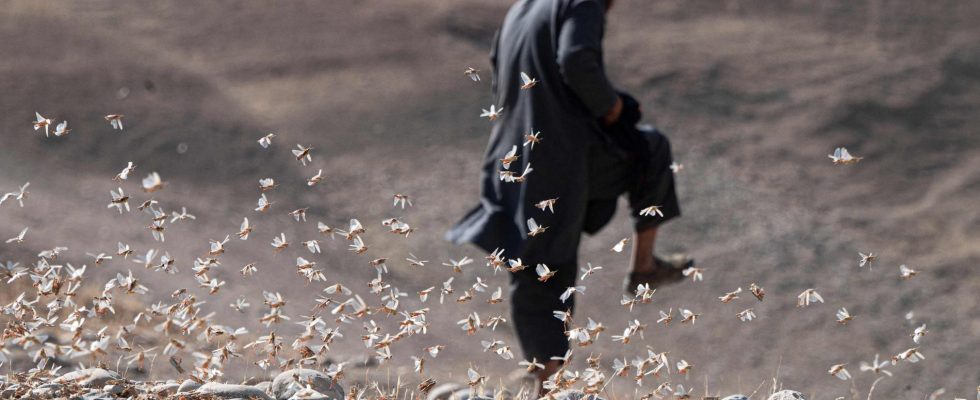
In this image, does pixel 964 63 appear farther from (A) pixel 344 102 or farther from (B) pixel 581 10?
(B) pixel 581 10

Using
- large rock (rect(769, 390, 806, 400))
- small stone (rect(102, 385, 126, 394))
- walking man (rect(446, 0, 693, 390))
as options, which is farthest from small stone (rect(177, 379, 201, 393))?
large rock (rect(769, 390, 806, 400))

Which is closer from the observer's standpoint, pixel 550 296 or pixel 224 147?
pixel 550 296

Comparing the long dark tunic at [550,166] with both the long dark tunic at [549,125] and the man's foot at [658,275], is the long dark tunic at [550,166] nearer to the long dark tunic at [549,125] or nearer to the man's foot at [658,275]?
the long dark tunic at [549,125]

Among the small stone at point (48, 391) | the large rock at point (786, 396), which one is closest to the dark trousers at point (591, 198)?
the large rock at point (786, 396)

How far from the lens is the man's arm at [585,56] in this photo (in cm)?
393

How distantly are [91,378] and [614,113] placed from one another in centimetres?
191

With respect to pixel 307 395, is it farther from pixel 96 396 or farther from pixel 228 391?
pixel 96 396

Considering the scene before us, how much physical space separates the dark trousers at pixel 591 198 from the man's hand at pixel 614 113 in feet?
0.28

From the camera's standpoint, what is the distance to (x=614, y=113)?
411 cm

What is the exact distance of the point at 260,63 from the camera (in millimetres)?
10812

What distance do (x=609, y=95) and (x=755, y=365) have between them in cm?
298

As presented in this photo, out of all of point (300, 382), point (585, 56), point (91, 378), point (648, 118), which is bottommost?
point (648, 118)

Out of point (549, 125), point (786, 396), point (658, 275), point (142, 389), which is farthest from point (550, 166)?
point (142, 389)

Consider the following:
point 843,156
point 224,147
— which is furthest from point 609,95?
point 224,147
